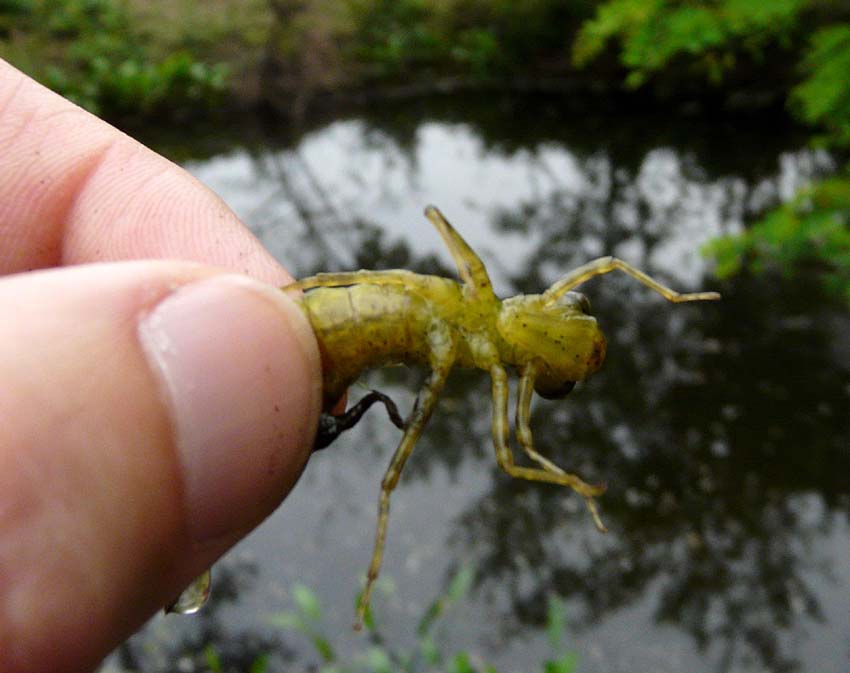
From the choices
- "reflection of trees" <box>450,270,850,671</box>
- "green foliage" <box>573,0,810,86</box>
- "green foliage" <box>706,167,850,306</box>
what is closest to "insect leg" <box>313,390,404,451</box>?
"green foliage" <box>706,167,850,306</box>

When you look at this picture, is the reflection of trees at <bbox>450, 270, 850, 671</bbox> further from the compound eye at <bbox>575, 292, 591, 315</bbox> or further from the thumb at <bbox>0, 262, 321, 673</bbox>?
the thumb at <bbox>0, 262, 321, 673</bbox>

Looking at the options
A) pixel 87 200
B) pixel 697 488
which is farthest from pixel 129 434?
pixel 697 488

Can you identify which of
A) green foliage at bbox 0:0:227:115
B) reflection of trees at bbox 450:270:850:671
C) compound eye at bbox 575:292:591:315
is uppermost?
compound eye at bbox 575:292:591:315

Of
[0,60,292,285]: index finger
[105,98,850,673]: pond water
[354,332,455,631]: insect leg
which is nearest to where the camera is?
[354,332,455,631]: insect leg

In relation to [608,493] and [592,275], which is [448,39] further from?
[592,275]

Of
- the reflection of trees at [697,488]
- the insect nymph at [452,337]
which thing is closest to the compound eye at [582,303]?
the insect nymph at [452,337]

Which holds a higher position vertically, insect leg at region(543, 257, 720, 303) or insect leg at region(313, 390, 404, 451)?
insect leg at region(543, 257, 720, 303)
